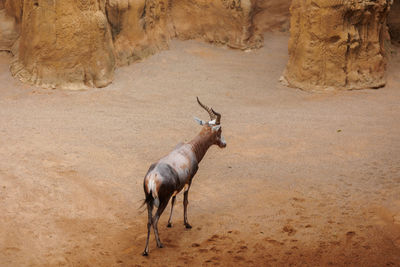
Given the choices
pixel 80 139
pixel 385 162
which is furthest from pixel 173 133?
pixel 385 162

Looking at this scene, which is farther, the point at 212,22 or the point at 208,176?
the point at 212,22

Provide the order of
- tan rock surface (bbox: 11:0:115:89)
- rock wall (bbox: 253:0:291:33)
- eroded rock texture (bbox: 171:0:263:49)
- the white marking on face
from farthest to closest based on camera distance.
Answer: rock wall (bbox: 253:0:291:33)
eroded rock texture (bbox: 171:0:263:49)
tan rock surface (bbox: 11:0:115:89)
the white marking on face

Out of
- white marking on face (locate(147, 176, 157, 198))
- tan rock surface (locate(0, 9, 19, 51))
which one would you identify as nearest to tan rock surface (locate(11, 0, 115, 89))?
tan rock surface (locate(0, 9, 19, 51))

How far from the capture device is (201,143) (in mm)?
5527

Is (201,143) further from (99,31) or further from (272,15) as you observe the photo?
(272,15)

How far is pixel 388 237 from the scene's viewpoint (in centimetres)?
487

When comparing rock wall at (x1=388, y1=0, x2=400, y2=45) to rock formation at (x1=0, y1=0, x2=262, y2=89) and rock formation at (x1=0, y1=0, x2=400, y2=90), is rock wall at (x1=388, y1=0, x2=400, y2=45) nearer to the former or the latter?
rock formation at (x1=0, y1=0, x2=400, y2=90)

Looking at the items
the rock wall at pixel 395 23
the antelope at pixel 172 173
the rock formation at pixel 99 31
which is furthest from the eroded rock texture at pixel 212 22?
the antelope at pixel 172 173

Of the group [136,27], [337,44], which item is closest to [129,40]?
[136,27]

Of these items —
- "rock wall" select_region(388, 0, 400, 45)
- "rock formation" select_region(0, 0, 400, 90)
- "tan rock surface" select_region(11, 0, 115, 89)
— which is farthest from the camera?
"rock wall" select_region(388, 0, 400, 45)

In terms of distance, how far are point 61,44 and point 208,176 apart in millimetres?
5652

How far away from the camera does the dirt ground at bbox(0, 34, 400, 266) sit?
4801mm

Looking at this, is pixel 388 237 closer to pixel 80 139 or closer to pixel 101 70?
pixel 80 139

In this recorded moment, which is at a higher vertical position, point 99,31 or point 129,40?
point 99,31
